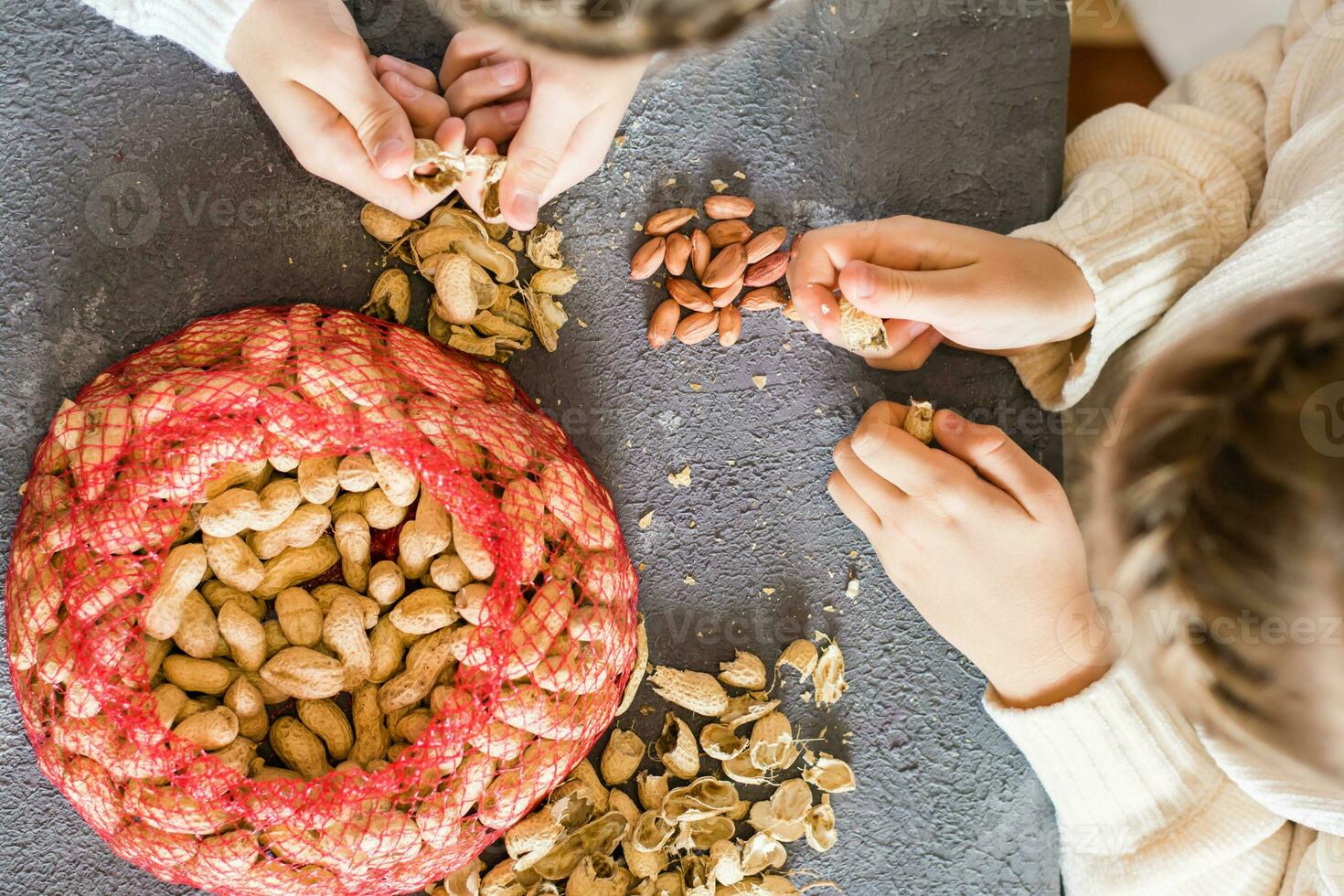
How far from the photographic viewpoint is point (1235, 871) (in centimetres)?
78

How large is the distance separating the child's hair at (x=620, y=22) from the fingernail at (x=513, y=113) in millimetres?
223

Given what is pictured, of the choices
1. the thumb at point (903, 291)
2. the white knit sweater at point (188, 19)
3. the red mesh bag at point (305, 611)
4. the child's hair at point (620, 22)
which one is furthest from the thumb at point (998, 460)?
the white knit sweater at point (188, 19)

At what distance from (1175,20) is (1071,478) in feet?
1.63

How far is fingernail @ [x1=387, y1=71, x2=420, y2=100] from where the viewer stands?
0.74m

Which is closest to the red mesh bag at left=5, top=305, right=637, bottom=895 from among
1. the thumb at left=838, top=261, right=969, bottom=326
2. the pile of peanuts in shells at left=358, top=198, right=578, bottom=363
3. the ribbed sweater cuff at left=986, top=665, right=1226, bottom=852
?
the pile of peanuts in shells at left=358, top=198, right=578, bottom=363

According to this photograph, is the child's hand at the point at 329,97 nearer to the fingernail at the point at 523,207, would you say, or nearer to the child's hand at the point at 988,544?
the fingernail at the point at 523,207

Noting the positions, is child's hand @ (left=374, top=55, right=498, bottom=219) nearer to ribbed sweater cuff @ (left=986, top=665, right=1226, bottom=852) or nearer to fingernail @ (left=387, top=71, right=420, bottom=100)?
fingernail @ (left=387, top=71, right=420, bottom=100)

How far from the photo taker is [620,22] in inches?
19.0

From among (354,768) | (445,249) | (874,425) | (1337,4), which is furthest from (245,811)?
(1337,4)

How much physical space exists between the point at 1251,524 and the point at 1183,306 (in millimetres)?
329

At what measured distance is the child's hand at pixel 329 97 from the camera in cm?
69

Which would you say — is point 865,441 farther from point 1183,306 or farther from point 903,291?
A: point 1183,306

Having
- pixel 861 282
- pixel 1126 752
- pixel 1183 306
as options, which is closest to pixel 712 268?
pixel 861 282

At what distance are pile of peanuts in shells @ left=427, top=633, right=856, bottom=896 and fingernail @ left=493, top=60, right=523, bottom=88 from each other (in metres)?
0.49
